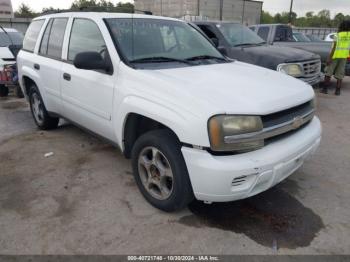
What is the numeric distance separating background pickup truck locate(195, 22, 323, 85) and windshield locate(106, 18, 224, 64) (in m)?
2.06

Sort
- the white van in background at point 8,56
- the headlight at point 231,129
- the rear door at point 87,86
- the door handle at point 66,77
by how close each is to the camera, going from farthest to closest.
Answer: the white van in background at point 8,56 → the door handle at point 66,77 → the rear door at point 87,86 → the headlight at point 231,129

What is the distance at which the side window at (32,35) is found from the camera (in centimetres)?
505

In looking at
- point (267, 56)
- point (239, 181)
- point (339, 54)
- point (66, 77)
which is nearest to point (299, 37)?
point (339, 54)

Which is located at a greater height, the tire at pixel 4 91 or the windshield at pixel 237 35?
the windshield at pixel 237 35

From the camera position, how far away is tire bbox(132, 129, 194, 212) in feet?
8.96

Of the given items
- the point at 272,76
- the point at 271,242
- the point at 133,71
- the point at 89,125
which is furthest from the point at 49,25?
the point at 271,242

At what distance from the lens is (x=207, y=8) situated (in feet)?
130

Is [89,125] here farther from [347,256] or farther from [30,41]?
[347,256]

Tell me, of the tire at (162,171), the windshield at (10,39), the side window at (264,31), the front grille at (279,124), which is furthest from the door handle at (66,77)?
the side window at (264,31)

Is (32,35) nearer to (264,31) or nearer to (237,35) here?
(237,35)

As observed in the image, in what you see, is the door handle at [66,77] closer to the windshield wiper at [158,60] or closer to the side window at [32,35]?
the windshield wiper at [158,60]

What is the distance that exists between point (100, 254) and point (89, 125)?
1799mm

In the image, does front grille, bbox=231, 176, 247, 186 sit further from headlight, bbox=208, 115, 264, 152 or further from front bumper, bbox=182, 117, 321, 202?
headlight, bbox=208, 115, 264, 152

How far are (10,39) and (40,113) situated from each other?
5.11 meters
